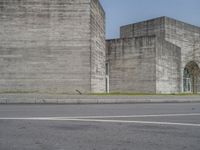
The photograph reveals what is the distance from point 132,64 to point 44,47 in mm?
11673

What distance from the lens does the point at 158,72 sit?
3262 centimetres

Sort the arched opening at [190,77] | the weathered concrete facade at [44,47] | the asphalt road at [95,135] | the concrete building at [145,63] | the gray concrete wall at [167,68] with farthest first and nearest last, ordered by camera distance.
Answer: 1. the arched opening at [190,77]
2. the gray concrete wall at [167,68]
3. the concrete building at [145,63]
4. the weathered concrete facade at [44,47]
5. the asphalt road at [95,135]

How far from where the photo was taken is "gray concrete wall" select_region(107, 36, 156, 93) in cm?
3238

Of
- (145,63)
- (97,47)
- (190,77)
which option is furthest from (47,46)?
(190,77)

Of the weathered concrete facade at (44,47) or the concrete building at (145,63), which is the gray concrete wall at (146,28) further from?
the weathered concrete facade at (44,47)

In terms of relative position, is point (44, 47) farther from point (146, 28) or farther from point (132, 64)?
point (146, 28)

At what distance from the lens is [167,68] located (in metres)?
34.8

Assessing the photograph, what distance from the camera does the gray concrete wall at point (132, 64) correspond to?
1275 inches

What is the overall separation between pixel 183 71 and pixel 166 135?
3800 cm

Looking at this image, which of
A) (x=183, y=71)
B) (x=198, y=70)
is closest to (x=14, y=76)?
(x=183, y=71)

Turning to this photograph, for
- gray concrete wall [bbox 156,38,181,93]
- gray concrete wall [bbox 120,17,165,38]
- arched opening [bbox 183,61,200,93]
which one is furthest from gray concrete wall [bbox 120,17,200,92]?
gray concrete wall [bbox 156,38,181,93]

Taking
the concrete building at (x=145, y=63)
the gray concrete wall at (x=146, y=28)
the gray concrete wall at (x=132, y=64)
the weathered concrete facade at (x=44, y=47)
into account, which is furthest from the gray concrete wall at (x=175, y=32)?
the weathered concrete facade at (x=44, y=47)

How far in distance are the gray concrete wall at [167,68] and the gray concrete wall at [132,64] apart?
77 centimetres

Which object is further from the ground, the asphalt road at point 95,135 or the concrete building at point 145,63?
the concrete building at point 145,63
